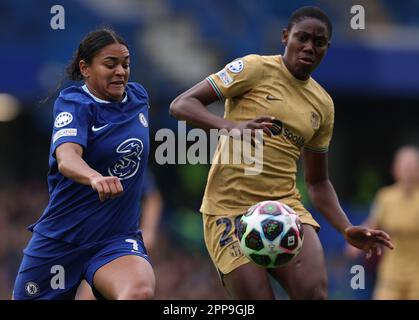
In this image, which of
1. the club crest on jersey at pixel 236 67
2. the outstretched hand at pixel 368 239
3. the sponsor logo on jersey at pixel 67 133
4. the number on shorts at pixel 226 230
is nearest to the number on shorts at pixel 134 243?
the number on shorts at pixel 226 230

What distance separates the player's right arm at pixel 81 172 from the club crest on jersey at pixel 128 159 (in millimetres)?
329

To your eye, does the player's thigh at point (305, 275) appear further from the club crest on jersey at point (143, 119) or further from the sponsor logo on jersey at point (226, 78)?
the club crest on jersey at point (143, 119)

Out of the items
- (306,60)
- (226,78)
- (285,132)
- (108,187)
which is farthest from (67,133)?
(306,60)

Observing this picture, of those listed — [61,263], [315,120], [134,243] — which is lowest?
[61,263]

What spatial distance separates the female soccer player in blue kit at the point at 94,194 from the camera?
272 inches

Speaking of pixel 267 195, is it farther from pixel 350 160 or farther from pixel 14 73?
pixel 350 160

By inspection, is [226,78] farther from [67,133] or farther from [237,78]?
[67,133]

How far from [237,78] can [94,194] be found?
1276mm

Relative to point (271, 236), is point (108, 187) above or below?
above

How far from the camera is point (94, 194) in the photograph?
702 centimetres

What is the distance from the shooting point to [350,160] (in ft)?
65.7

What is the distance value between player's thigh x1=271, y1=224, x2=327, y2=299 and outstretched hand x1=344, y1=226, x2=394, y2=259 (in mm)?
320

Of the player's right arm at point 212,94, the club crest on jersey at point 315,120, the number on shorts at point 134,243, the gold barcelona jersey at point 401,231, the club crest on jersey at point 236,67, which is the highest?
the club crest on jersey at point 236,67

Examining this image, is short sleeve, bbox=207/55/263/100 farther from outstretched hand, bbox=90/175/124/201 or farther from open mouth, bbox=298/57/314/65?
outstretched hand, bbox=90/175/124/201
